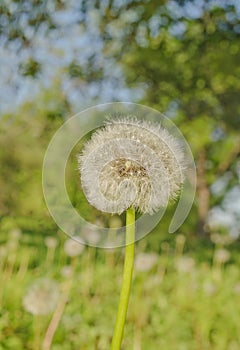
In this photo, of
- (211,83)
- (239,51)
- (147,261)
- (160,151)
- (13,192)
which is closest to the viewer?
(160,151)

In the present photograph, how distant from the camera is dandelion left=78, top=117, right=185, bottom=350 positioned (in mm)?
859

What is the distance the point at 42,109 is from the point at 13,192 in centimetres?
58

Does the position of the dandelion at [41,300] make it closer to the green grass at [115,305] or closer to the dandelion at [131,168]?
the green grass at [115,305]

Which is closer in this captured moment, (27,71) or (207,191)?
(27,71)

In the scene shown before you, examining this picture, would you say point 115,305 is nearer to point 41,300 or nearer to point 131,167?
point 41,300

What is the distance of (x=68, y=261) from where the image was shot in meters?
3.22

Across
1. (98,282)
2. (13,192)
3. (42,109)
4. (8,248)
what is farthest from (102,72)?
(98,282)

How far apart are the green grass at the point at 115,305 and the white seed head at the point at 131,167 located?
799 millimetres

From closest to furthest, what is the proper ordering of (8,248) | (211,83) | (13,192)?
(8,248), (211,83), (13,192)

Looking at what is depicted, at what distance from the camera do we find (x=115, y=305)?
2246 millimetres

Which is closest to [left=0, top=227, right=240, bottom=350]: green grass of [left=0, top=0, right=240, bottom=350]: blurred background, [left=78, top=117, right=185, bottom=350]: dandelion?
[left=0, top=0, right=240, bottom=350]: blurred background

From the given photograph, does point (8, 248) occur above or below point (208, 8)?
below

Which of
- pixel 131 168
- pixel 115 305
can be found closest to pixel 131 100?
pixel 115 305

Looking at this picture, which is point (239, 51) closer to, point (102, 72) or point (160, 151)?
point (102, 72)
